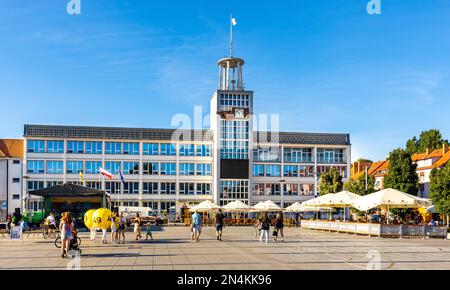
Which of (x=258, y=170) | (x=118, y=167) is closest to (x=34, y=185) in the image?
(x=118, y=167)

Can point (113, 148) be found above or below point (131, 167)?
above

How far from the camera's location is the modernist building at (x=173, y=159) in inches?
2960

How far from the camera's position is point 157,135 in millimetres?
77938

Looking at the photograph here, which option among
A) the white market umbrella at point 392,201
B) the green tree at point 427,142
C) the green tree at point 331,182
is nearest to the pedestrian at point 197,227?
the white market umbrella at point 392,201

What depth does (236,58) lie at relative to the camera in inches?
2958

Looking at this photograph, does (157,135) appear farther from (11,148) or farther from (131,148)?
(11,148)

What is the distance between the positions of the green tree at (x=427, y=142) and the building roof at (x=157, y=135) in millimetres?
26165

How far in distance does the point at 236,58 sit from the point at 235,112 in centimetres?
736

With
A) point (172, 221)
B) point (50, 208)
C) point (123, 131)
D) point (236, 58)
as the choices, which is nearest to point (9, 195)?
point (123, 131)

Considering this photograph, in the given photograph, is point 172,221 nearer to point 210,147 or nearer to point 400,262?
point 210,147

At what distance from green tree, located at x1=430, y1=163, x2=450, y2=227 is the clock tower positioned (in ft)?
102

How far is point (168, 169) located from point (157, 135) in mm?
5025
